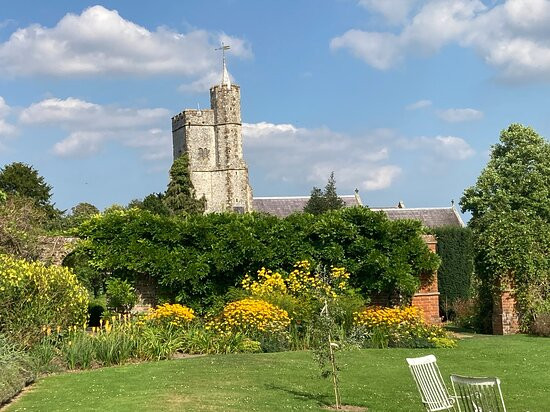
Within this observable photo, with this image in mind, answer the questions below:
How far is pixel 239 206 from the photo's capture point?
68250 mm

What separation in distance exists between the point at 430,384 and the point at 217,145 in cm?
6681

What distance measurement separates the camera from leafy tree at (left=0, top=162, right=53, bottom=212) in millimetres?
42094

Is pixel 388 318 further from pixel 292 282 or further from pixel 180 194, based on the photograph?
pixel 180 194

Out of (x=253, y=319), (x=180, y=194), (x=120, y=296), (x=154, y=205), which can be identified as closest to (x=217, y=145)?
(x=180, y=194)

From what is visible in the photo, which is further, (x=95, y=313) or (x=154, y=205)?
(x=154, y=205)

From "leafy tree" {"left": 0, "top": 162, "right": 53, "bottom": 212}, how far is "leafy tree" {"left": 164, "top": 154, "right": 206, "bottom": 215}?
1370 centimetres

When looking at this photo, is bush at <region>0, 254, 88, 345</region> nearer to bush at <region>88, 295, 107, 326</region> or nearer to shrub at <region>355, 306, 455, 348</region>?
bush at <region>88, 295, 107, 326</region>

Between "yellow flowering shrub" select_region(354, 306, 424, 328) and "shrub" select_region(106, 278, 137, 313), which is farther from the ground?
"shrub" select_region(106, 278, 137, 313)

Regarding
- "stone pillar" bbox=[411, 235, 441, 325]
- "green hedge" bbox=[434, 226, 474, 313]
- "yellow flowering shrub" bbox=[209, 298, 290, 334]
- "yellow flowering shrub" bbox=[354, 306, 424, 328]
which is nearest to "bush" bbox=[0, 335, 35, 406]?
"yellow flowering shrub" bbox=[209, 298, 290, 334]

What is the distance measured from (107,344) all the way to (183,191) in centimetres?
4588

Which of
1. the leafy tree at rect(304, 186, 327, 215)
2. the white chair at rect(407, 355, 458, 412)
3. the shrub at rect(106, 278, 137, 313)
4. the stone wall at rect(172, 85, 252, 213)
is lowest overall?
the white chair at rect(407, 355, 458, 412)

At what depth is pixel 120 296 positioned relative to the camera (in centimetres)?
1717

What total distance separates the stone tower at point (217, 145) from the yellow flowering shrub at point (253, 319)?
56038 mm

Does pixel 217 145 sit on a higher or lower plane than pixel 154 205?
higher
